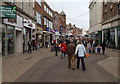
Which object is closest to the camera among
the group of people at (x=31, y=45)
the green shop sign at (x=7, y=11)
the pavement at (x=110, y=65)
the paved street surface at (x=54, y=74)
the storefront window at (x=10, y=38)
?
the paved street surface at (x=54, y=74)

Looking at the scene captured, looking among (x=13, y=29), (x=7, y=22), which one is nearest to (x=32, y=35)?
(x=13, y=29)

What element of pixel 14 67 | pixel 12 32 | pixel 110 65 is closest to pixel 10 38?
pixel 12 32

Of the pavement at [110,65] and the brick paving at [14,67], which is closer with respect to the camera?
the brick paving at [14,67]

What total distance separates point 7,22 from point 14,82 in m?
8.69

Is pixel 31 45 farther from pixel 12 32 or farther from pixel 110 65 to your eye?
pixel 110 65

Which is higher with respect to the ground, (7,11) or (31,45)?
(7,11)

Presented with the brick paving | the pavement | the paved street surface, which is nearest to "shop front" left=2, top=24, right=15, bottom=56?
the brick paving

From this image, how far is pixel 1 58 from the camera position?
12.2 metres

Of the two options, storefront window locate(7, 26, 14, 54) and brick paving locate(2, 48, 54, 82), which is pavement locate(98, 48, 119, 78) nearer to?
brick paving locate(2, 48, 54, 82)

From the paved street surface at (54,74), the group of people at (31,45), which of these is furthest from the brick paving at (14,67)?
the group of people at (31,45)

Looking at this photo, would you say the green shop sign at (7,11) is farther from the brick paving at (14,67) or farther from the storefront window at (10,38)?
the brick paving at (14,67)

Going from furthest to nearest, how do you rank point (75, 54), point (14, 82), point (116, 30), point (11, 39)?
1. point (116, 30)
2. point (11, 39)
3. point (75, 54)
4. point (14, 82)

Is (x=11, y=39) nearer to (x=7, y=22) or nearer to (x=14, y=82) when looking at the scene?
(x=7, y=22)

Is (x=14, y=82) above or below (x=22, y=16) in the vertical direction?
below
